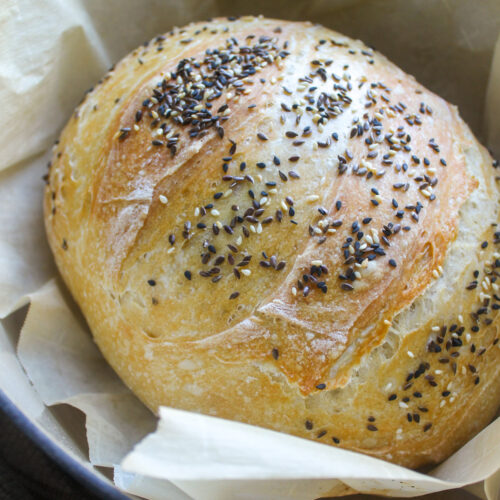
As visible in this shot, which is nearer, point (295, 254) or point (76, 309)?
point (295, 254)

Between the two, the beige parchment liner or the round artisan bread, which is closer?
the beige parchment liner

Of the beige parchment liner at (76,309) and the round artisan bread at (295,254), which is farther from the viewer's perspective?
the round artisan bread at (295,254)

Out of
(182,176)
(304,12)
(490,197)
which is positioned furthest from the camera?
(304,12)

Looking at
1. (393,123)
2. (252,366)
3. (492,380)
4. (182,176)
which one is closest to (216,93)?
(182,176)

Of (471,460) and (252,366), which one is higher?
(252,366)

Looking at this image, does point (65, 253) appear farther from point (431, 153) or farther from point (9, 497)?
point (431, 153)
